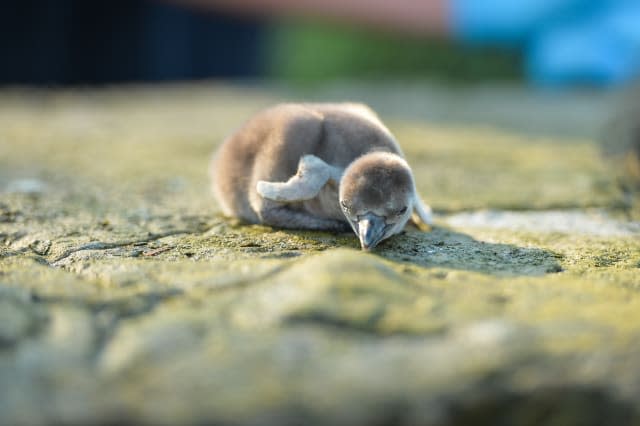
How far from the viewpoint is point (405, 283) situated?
5.53 feet

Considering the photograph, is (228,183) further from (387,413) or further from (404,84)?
(404,84)

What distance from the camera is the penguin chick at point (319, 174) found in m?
2.15

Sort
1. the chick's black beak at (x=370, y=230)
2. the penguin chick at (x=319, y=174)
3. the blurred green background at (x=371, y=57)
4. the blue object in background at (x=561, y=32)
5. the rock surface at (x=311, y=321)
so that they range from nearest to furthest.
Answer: the rock surface at (x=311, y=321)
the chick's black beak at (x=370, y=230)
the penguin chick at (x=319, y=174)
the blue object in background at (x=561, y=32)
the blurred green background at (x=371, y=57)

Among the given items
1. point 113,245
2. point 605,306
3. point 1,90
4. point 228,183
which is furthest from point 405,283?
point 1,90

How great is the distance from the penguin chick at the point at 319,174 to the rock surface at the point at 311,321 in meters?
0.09

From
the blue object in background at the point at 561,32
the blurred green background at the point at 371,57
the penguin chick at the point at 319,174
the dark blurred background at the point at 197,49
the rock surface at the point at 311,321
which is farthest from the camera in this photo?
the blurred green background at the point at 371,57

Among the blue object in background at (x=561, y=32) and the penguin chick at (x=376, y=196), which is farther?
the blue object in background at (x=561, y=32)

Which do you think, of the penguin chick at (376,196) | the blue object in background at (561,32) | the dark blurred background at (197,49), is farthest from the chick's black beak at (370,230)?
the blue object in background at (561,32)

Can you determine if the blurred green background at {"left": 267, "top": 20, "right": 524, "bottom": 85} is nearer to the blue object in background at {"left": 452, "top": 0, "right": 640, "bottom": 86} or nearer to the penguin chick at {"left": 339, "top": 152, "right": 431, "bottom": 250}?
the blue object in background at {"left": 452, "top": 0, "right": 640, "bottom": 86}

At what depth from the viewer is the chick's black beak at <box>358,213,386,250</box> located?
80.6 inches

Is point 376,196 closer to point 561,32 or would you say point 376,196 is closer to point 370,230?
point 370,230

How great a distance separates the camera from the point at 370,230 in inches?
81.6

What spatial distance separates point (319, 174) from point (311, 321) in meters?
0.93

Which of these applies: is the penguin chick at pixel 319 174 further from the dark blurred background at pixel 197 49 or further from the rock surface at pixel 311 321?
the dark blurred background at pixel 197 49
